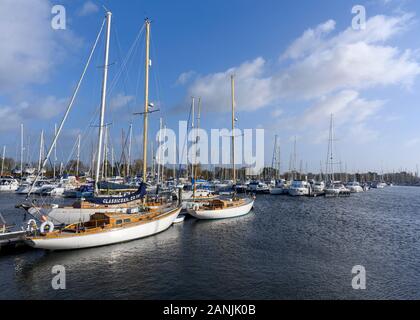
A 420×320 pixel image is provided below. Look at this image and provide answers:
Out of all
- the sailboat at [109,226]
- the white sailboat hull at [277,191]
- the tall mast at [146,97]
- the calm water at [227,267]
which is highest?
the tall mast at [146,97]

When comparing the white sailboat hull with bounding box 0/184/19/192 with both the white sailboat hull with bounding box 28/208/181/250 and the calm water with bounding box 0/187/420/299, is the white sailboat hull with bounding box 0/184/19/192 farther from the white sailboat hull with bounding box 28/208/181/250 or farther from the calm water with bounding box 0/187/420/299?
the white sailboat hull with bounding box 28/208/181/250

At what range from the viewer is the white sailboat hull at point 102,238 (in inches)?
899

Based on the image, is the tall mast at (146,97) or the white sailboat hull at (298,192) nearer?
the tall mast at (146,97)

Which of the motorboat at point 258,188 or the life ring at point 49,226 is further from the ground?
the life ring at point 49,226

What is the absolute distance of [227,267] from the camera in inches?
842

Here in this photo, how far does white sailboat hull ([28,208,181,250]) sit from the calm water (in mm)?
693

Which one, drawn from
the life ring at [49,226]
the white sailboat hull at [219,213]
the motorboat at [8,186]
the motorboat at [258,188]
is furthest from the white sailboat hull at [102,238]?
the motorboat at [8,186]

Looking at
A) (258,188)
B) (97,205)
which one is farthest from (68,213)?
(258,188)

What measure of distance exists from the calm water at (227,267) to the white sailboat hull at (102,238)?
693 millimetres

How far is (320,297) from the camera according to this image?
16594 millimetres

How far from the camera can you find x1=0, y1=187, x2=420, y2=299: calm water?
56.0ft

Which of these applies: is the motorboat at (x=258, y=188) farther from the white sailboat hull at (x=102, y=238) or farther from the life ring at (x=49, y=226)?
the life ring at (x=49, y=226)

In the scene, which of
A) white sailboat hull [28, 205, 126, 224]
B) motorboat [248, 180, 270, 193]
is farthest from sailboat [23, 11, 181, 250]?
motorboat [248, 180, 270, 193]
